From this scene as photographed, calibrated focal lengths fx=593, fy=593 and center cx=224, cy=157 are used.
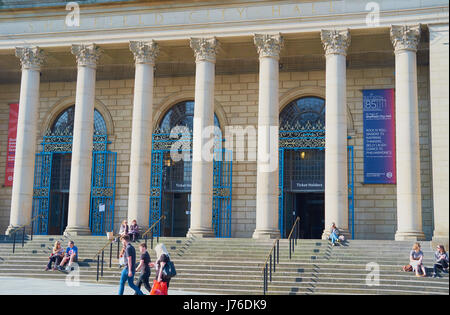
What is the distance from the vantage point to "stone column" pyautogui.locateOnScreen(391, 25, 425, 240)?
23.1m

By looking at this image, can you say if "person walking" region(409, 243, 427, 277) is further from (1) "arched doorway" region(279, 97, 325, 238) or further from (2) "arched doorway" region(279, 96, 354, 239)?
(1) "arched doorway" region(279, 97, 325, 238)

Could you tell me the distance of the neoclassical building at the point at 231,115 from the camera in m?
24.0

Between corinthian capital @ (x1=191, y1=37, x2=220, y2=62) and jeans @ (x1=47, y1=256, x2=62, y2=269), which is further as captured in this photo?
corinthian capital @ (x1=191, y1=37, x2=220, y2=62)

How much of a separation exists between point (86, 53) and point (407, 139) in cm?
1458

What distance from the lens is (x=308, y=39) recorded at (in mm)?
26250

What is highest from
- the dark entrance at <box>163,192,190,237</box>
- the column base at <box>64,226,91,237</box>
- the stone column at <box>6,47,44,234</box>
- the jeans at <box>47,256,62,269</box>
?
the stone column at <box>6,47,44,234</box>

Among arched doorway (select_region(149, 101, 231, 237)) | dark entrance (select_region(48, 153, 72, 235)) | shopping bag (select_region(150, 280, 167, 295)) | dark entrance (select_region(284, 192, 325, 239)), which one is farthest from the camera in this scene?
dark entrance (select_region(48, 153, 72, 235))

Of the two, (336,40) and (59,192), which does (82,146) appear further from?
(336,40)

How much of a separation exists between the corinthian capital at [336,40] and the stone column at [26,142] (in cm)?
1325

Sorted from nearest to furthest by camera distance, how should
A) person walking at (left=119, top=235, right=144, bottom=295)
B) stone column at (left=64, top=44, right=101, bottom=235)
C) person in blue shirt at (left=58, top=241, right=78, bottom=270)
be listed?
person walking at (left=119, top=235, right=144, bottom=295), person in blue shirt at (left=58, top=241, right=78, bottom=270), stone column at (left=64, top=44, right=101, bottom=235)

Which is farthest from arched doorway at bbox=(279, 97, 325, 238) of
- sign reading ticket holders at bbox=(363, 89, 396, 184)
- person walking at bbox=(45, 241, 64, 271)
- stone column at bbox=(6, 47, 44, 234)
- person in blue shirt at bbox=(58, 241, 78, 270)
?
stone column at bbox=(6, 47, 44, 234)

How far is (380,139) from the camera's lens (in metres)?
27.4

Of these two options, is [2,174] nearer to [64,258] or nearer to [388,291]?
[64,258]
